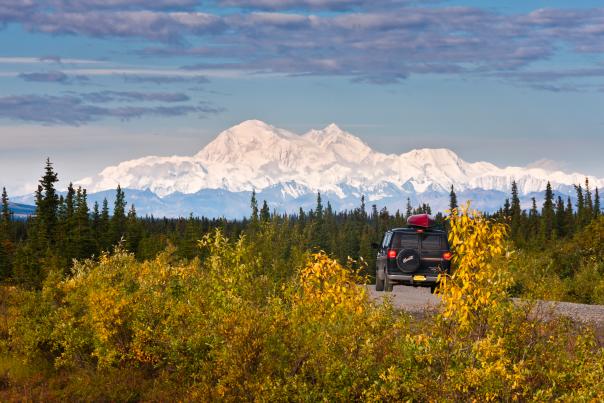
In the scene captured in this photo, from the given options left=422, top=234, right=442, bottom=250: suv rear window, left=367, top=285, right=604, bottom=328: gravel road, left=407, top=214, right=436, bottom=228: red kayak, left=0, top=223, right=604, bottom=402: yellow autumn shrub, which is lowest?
left=367, top=285, right=604, bottom=328: gravel road

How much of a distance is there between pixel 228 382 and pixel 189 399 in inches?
116

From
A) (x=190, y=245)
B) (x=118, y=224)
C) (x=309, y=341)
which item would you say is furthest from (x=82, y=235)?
(x=309, y=341)

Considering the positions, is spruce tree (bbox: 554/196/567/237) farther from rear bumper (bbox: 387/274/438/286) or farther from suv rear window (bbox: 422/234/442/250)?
rear bumper (bbox: 387/274/438/286)

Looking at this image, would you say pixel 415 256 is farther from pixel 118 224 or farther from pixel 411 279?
pixel 118 224

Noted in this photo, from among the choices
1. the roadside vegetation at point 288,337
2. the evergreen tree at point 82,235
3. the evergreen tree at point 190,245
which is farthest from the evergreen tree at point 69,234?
the roadside vegetation at point 288,337

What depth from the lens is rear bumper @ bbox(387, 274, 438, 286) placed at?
27188 millimetres

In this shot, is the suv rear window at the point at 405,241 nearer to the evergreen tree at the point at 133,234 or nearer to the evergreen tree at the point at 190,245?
the evergreen tree at the point at 133,234

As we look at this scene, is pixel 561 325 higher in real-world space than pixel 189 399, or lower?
higher

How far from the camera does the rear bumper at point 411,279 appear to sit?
1070 inches

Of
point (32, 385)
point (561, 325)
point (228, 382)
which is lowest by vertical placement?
point (32, 385)

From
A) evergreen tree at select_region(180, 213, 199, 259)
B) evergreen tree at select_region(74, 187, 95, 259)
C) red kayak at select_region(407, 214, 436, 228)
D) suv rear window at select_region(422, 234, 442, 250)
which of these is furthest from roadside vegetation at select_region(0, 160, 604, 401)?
evergreen tree at select_region(180, 213, 199, 259)

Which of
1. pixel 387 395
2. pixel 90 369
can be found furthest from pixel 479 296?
pixel 90 369

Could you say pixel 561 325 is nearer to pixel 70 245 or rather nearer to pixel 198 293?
pixel 198 293

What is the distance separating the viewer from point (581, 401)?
9836 mm
